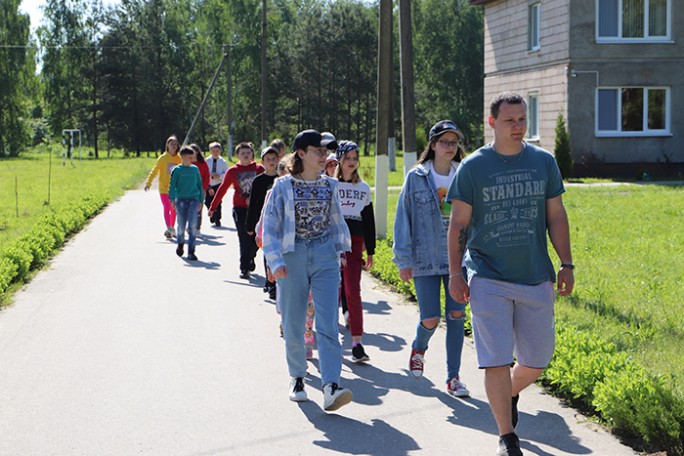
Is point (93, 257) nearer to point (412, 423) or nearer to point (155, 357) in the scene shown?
point (155, 357)

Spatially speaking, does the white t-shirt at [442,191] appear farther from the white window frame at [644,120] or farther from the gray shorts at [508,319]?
the white window frame at [644,120]

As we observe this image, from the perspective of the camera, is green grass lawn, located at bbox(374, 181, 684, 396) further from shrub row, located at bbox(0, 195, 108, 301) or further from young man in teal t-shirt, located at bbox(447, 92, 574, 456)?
shrub row, located at bbox(0, 195, 108, 301)

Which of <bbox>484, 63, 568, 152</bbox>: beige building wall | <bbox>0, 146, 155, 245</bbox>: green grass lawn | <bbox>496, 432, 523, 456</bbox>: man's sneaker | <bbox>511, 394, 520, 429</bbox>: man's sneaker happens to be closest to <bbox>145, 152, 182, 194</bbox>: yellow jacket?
<bbox>0, 146, 155, 245</bbox>: green grass lawn

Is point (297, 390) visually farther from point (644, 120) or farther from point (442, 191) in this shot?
point (644, 120)

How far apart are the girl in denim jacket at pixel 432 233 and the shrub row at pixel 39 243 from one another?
6153 mm

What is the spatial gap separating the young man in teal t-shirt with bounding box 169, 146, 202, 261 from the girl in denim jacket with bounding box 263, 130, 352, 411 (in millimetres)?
8235

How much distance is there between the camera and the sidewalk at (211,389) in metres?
5.69

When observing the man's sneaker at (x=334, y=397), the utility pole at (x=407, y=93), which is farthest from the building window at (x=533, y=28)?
the man's sneaker at (x=334, y=397)

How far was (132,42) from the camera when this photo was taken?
3164 inches

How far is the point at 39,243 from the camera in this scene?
15.0 metres

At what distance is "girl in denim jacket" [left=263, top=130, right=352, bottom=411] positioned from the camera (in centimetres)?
645

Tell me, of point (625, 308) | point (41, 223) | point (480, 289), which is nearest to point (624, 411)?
point (480, 289)

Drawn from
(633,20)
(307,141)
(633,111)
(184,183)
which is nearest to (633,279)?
(307,141)

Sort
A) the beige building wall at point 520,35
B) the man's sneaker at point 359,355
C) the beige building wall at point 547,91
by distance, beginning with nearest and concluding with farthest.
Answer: the man's sneaker at point 359,355 → the beige building wall at point 520,35 → the beige building wall at point 547,91
